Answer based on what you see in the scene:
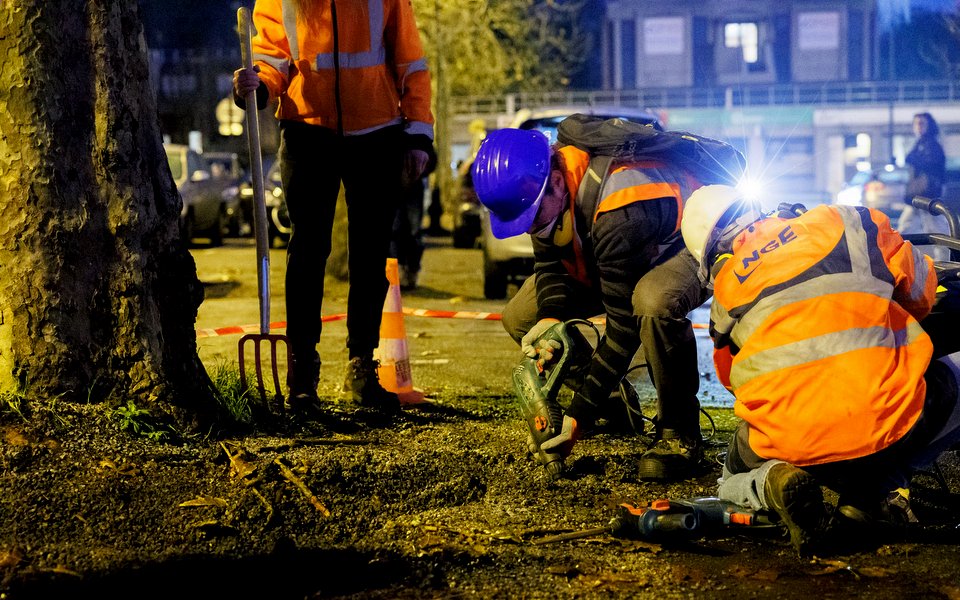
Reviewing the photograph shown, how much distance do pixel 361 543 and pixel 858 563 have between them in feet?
5.08

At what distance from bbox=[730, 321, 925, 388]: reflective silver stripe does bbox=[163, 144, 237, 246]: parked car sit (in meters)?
15.1

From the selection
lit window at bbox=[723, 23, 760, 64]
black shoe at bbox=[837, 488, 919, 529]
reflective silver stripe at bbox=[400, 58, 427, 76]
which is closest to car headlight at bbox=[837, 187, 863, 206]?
reflective silver stripe at bbox=[400, 58, 427, 76]

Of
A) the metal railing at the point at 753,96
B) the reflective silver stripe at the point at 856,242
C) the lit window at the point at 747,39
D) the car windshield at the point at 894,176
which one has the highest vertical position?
the lit window at the point at 747,39

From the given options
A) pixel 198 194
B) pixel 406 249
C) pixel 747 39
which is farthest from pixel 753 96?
pixel 406 249

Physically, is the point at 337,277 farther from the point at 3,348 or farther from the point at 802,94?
the point at 802,94

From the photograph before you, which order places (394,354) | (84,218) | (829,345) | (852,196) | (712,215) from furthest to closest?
(852,196), (394,354), (84,218), (712,215), (829,345)

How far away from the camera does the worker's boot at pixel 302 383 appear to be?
4.90 m

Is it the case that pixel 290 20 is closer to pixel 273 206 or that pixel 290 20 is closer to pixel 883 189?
pixel 273 206

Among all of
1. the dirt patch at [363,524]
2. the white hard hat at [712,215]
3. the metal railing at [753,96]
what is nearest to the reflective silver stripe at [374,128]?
the dirt patch at [363,524]

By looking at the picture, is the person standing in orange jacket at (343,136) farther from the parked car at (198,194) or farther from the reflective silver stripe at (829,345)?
the parked car at (198,194)

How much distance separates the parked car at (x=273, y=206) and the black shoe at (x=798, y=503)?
29.4ft

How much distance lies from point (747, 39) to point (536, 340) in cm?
3897

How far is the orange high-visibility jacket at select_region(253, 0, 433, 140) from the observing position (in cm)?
500

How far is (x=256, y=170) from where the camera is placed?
5.06 m
